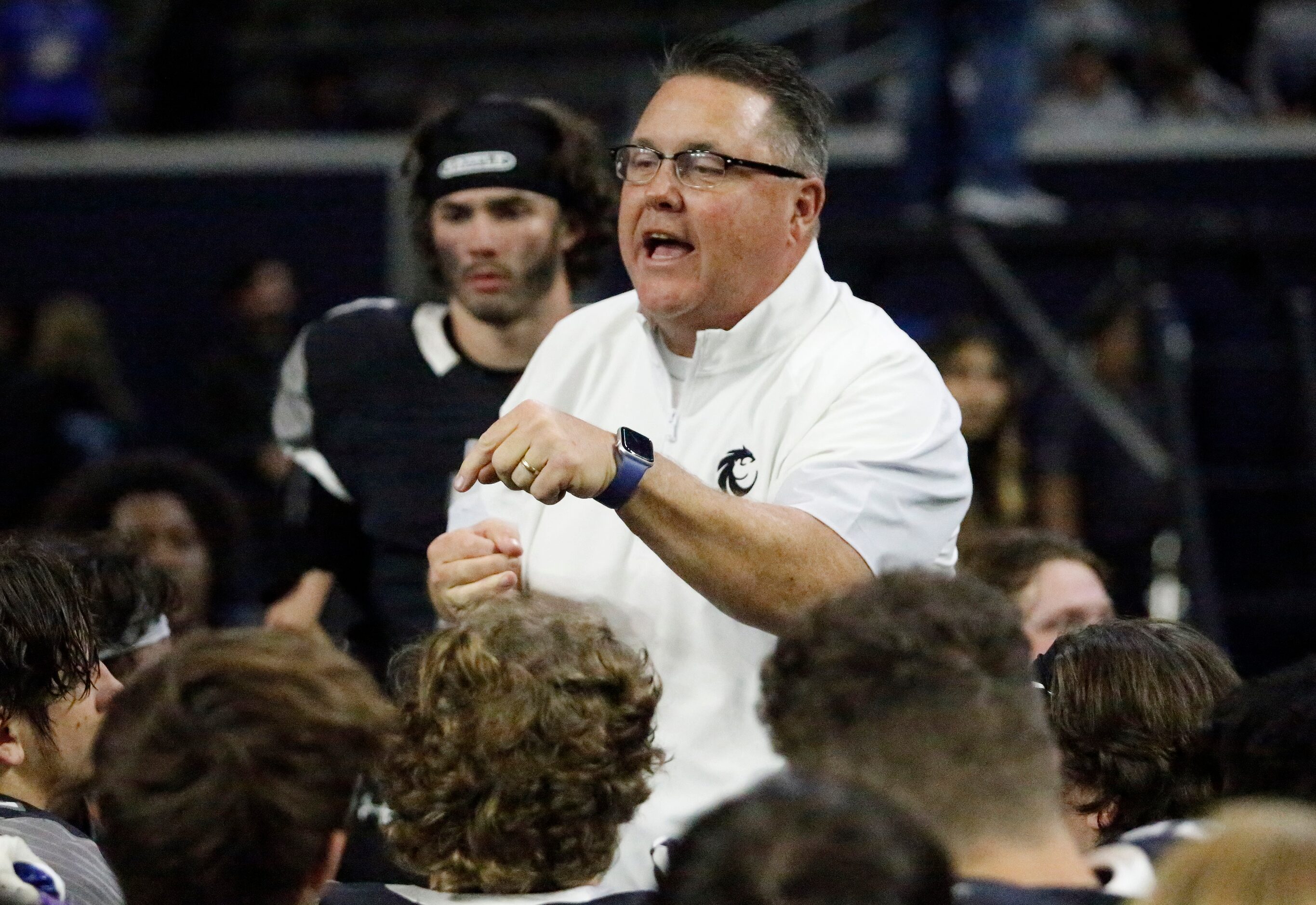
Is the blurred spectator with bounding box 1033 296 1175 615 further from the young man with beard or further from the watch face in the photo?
the watch face

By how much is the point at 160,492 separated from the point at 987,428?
2.51 meters

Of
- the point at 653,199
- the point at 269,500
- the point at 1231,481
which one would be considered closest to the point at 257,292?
the point at 269,500

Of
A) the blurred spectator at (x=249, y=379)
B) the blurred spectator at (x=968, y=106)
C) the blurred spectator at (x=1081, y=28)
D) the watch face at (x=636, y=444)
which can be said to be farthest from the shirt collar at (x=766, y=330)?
the blurred spectator at (x=1081, y=28)

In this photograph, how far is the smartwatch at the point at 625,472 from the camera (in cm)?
261

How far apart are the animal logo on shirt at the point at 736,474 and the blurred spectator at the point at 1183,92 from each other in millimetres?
7343

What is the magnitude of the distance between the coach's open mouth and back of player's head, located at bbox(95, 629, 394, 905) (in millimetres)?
1168

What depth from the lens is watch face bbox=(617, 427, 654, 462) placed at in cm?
264

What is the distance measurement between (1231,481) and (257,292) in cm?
441

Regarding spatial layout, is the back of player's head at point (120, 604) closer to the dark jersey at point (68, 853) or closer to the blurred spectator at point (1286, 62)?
the dark jersey at point (68, 853)

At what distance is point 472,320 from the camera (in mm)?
4117

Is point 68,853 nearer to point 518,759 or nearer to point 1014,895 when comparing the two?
point 518,759

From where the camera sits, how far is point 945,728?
6.48ft

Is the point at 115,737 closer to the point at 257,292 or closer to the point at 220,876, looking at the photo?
the point at 220,876

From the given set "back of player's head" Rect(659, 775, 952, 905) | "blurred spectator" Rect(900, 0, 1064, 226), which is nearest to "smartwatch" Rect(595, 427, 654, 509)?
"back of player's head" Rect(659, 775, 952, 905)
